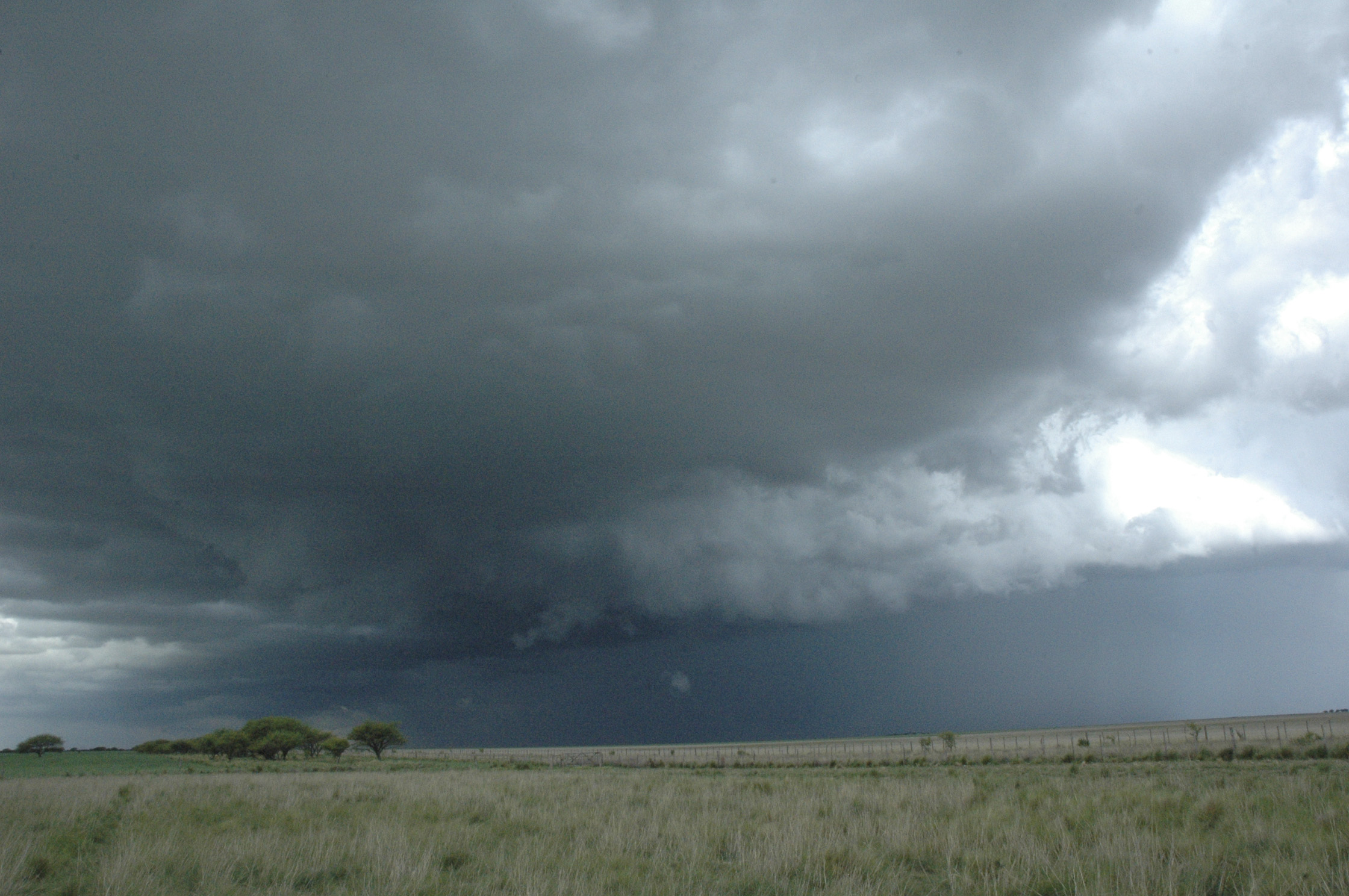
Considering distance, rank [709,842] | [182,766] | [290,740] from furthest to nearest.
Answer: [290,740]
[182,766]
[709,842]

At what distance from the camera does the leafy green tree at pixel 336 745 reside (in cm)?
15612

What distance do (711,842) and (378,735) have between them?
165m

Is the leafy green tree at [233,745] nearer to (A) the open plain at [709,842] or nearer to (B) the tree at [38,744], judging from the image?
(B) the tree at [38,744]

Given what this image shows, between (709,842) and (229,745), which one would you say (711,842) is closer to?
(709,842)

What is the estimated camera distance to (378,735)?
159000mm

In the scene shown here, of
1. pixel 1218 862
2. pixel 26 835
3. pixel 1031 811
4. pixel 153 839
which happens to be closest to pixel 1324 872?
pixel 1218 862

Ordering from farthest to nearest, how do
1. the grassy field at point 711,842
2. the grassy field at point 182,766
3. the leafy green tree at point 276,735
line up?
1. the leafy green tree at point 276,735
2. the grassy field at point 182,766
3. the grassy field at point 711,842

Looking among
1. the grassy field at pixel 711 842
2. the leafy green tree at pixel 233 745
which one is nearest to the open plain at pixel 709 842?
the grassy field at pixel 711 842

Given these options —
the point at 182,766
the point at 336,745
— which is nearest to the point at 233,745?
the point at 336,745

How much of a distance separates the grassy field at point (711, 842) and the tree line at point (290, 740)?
144m

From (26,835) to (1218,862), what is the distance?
20857 mm

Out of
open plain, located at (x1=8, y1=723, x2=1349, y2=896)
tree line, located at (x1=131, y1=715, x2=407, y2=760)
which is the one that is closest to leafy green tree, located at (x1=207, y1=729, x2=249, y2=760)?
tree line, located at (x1=131, y1=715, x2=407, y2=760)

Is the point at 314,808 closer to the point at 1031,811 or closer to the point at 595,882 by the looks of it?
the point at 595,882

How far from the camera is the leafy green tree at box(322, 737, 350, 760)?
15612 cm
